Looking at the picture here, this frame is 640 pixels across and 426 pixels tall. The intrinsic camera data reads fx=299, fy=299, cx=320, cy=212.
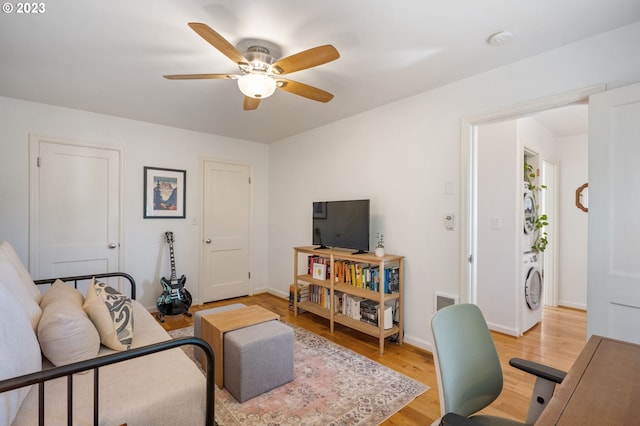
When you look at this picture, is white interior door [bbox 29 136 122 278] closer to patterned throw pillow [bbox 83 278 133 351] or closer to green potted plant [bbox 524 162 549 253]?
patterned throw pillow [bbox 83 278 133 351]

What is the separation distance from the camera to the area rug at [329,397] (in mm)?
1885

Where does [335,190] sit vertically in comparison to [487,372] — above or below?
above

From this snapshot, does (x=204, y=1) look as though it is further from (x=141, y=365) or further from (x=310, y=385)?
(x=310, y=385)

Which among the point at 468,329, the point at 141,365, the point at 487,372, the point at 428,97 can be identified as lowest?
the point at 141,365

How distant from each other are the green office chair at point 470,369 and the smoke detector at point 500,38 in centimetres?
173

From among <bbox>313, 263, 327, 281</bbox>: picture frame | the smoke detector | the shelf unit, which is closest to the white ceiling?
the smoke detector

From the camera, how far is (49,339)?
56.7 inches

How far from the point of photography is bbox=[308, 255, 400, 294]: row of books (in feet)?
9.74

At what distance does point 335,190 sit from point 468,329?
2.74 meters

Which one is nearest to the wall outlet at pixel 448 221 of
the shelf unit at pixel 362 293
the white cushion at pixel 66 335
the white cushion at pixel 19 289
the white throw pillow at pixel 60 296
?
the shelf unit at pixel 362 293

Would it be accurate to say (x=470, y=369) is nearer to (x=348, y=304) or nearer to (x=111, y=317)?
(x=111, y=317)

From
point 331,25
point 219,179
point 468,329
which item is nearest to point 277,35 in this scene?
point 331,25

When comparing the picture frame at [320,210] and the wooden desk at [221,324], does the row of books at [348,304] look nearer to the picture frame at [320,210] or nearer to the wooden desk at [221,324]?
the picture frame at [320,210]

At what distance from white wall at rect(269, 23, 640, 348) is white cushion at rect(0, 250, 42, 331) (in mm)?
2780
